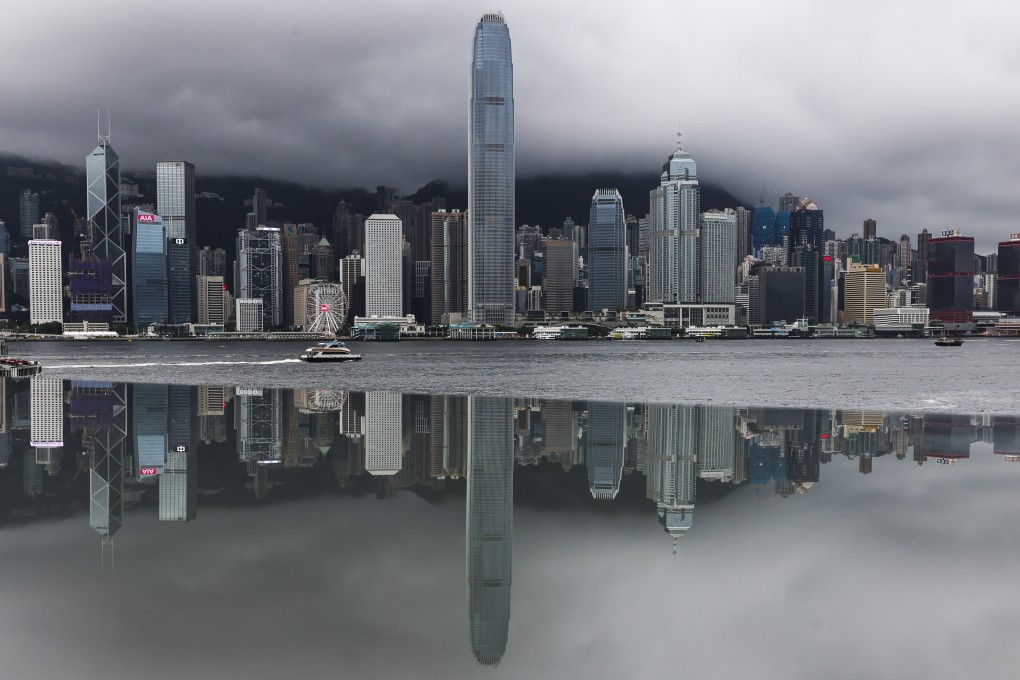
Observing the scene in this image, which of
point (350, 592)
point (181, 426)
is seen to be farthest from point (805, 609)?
point (181, 426)

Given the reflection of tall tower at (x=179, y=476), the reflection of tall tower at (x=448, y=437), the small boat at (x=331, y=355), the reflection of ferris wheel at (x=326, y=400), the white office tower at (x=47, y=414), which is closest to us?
the reflection of tall tower at (x=179, y=476)

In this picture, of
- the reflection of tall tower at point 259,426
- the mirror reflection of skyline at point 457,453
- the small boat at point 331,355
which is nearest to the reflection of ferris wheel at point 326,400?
the mirror reflection of skyline at point 457,453

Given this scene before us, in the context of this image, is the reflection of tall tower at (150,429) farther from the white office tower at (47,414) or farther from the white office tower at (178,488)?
the white office tower at (47,414)

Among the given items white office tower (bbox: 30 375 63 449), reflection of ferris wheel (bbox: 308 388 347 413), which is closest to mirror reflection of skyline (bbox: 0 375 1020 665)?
white office tower (bbox: 30 375 63 449)

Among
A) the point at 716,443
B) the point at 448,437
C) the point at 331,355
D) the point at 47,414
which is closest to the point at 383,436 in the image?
the point at 448,437

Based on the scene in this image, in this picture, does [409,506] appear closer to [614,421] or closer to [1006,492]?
[1006,492]

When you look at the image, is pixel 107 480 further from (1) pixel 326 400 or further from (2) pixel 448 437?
(1) pixel 326 400
